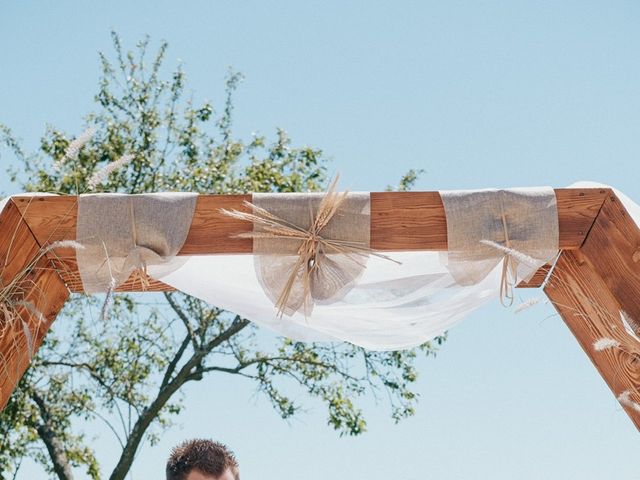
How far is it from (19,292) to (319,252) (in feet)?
2.72

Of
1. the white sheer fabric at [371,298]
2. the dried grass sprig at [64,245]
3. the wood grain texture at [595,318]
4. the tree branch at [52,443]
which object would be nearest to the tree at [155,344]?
the tree branch at [52,443]

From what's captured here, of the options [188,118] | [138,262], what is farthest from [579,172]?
[138,262]

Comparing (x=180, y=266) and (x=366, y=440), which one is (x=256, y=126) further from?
(x=180, y=266)

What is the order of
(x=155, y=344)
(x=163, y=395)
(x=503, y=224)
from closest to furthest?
(x=503, y=224) < (x=163, y=395) < (x=155, y=344)

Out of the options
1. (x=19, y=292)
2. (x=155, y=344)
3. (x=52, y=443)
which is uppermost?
(x=155, y=344)

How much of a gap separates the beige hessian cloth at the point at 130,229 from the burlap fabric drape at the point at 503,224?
2.45 feet

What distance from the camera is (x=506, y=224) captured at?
2.62 meters

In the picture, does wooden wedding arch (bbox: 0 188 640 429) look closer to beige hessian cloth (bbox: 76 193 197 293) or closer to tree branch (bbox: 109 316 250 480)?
beige hessian cloth (bbox: 76 193 197 293)

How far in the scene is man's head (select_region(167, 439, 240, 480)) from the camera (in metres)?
2.70

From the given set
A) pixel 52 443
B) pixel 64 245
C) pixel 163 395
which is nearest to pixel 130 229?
pixel 64 245

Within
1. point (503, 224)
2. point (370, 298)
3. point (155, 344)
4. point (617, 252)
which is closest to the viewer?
point (617, 252)

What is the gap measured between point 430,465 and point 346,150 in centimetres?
293

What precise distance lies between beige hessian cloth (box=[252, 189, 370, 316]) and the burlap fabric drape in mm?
256

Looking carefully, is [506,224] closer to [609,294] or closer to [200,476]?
[609,294]
